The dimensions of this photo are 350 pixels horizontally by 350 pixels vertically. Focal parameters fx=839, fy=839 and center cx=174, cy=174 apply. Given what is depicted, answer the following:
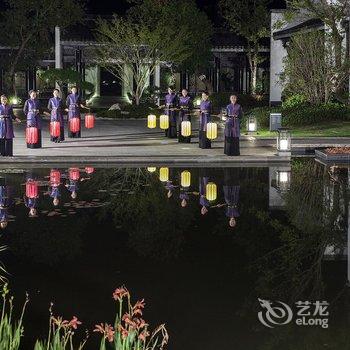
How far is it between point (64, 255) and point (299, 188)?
699cm

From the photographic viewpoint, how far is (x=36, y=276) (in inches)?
376

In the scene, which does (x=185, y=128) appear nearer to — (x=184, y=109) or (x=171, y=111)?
(x=184, y=109)

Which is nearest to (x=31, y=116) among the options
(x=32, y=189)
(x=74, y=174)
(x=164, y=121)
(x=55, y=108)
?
(x=55, y=108)

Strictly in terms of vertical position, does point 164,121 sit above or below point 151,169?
above

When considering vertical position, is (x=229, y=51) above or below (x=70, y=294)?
above

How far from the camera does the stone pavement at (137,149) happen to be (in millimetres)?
21250

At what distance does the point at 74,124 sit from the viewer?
27.6 metres

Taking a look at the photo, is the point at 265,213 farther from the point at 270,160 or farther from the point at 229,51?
the point at 229,51

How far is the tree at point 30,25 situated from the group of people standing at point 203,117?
23475 mm

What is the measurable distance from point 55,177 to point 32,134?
5.64 m

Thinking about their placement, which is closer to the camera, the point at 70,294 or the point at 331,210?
the point at 70,294

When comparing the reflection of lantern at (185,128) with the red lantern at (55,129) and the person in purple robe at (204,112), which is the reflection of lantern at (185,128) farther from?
the red lantern at (55,129)

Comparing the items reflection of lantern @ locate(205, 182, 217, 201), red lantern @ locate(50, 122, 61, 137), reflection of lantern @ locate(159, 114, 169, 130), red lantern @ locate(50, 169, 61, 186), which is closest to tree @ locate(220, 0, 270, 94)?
reflection of lantern @ locate(159, 114, 169, 130)

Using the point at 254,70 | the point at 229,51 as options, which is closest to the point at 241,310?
the point at 254,70
